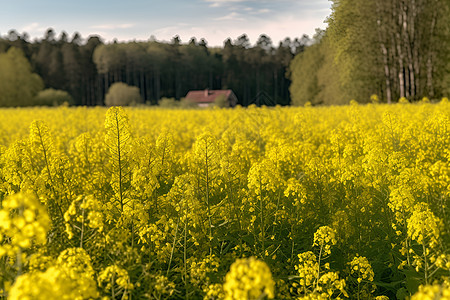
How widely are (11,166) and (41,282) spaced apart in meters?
3.63

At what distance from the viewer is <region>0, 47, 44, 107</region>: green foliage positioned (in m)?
50.9

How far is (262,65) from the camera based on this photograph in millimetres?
91000

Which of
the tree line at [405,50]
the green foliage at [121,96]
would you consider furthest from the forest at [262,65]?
the green foliage at [121,96]

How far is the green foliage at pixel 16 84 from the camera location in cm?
5091

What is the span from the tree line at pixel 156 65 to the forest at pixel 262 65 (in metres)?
0.21

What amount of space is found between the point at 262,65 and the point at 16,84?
5463cm

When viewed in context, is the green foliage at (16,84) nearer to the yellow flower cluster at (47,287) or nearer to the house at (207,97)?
the house at (207,97)

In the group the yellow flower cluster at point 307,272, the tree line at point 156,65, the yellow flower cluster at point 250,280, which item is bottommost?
the yellow flower cluster at point 307,272

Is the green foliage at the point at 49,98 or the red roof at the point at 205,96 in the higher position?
the red roof at the point at 205,96

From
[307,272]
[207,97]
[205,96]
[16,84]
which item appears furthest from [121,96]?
[307,272]

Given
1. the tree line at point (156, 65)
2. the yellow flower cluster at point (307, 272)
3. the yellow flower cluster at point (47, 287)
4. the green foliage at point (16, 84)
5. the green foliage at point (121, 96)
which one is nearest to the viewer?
the yellow flower cluster at point (47, 287)

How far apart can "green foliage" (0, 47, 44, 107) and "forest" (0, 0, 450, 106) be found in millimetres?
133

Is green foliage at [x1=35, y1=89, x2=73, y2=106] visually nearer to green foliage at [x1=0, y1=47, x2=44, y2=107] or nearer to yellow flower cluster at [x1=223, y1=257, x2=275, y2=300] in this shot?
green foliage at [x1=0, y1=47, x2=44, y2=107]

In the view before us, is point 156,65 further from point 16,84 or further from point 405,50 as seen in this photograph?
point 405,50
